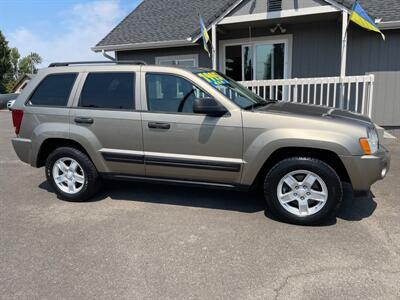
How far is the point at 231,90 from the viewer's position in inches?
176

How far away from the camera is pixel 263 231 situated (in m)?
3.76

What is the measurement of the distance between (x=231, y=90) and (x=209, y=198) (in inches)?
59.8

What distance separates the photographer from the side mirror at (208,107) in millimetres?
3838

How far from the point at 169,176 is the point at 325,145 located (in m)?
1.90

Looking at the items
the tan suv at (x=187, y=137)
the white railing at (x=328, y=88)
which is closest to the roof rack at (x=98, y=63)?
the tan suv at (x=187, y=137)

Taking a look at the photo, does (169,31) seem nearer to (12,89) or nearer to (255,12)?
(255,12)

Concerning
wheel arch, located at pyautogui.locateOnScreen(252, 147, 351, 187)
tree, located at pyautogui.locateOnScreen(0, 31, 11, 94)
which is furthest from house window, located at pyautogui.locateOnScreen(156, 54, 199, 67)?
tree, located at pyautogui.locateOnScreen(0, 31, 11, 94)

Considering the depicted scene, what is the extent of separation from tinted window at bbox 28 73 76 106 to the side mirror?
1909 millimetres

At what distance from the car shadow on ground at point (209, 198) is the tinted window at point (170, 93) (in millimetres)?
1322

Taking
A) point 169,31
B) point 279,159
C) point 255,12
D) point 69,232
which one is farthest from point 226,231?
point 169,31

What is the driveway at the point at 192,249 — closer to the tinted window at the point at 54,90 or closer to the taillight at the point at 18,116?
the taillight at the point at 18,116

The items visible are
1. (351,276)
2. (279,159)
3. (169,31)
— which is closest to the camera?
(351,276)

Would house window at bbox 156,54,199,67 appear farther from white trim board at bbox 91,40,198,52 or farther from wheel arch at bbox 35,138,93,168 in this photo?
wheel arch at bbox 35,138,93,168

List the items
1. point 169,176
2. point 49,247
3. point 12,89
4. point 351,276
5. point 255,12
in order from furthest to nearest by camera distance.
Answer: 1. point 12,89
2. point 255,12
3. point 169,176
4. point 49,247
5. point 351,276
